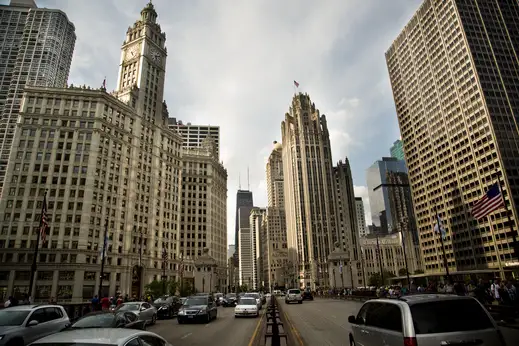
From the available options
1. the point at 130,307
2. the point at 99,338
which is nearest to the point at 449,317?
the point at 99,338

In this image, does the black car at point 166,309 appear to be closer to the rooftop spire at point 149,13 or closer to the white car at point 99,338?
the white car at point 99,338

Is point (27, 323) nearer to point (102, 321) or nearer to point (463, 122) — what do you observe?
point (102, 321)

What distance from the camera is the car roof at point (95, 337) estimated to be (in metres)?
4.93

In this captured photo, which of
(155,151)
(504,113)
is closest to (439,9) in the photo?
(504,113)

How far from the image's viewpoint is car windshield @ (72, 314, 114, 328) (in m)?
Result: 12.0

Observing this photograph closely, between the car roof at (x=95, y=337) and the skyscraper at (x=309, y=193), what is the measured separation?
141 m

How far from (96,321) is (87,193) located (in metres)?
64.5

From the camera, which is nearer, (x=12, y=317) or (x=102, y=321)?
(x=12, y=317)

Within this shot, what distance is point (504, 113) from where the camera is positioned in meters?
100

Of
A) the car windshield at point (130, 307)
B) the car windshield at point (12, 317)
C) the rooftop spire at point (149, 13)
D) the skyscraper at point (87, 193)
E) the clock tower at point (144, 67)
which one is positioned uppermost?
the rooftop spire at point (149, 13)

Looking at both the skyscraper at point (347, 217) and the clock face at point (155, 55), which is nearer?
the clock face at point (155, 55)

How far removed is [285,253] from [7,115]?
151 meters

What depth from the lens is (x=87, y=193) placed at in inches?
2721

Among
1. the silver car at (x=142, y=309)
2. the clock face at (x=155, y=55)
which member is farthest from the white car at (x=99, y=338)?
the clock face at (x=155, y=55)
